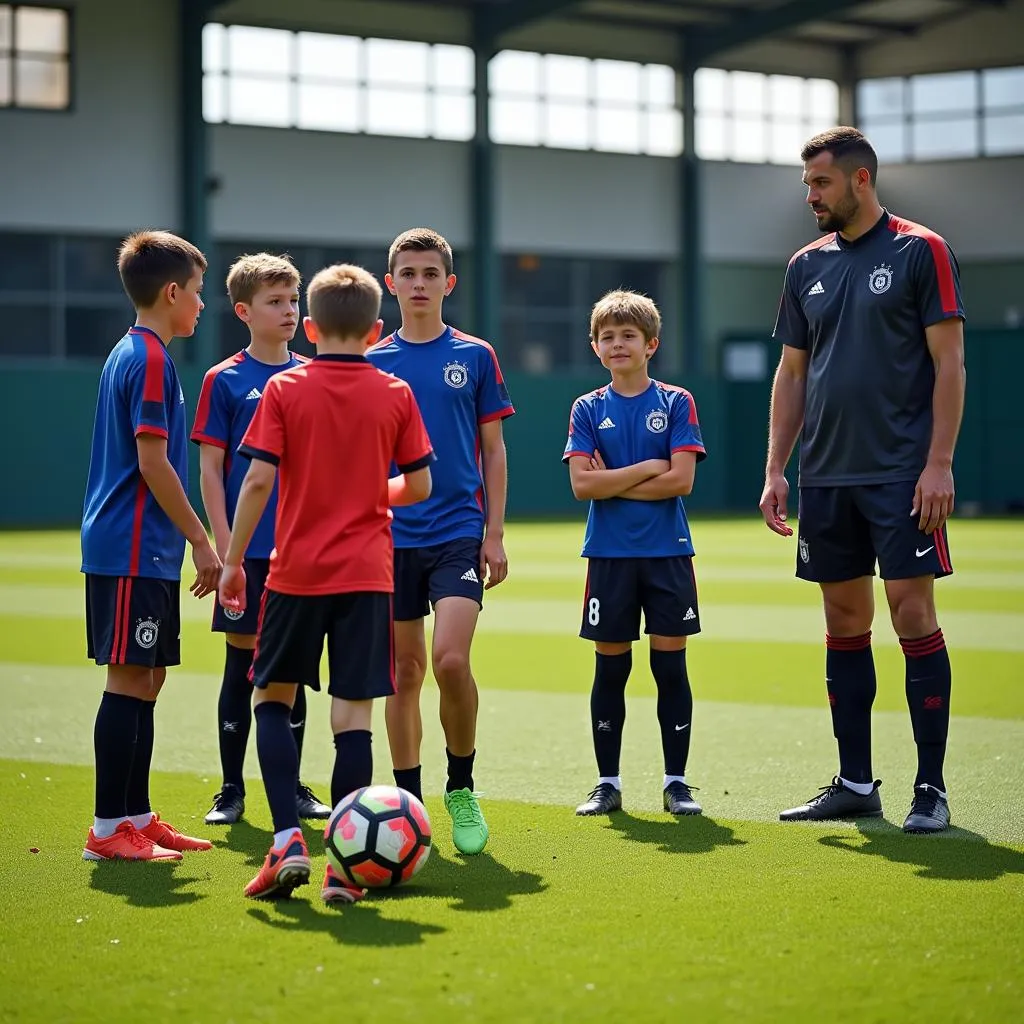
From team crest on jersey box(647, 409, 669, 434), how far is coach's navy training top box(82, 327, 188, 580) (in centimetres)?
188

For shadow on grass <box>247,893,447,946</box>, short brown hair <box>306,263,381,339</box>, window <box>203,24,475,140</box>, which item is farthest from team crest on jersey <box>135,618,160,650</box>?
window <box>203,24,475,140</box>

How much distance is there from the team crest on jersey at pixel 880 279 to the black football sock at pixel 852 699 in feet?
4.21

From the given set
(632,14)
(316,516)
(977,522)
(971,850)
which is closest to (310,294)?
(316,516)

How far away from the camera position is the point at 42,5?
29109mm

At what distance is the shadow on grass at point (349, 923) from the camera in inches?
170

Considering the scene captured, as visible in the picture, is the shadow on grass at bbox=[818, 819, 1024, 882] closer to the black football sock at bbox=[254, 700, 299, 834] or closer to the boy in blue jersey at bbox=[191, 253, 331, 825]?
the black football sock at bbox=[254, 700, 299, 834]

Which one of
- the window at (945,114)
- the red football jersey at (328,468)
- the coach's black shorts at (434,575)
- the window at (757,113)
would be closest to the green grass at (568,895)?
the coach's black shorts at (434,575)

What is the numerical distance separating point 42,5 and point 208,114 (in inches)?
137

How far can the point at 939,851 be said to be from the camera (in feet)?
17.5

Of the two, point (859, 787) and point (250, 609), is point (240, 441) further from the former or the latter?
point (859, 787)

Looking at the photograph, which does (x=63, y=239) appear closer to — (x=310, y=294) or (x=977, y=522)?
(x=977, y=522)

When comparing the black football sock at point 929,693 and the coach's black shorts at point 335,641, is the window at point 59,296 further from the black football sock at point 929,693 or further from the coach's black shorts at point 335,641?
the coach's black shorts at point 335,641

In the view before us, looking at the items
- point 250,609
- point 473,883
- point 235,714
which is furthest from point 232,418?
point 473,883

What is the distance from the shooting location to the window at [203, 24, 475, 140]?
1212 inches
